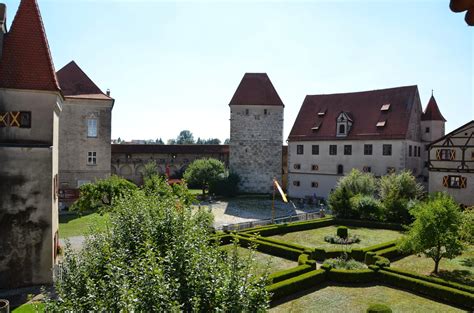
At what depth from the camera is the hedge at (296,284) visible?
48.9 ft

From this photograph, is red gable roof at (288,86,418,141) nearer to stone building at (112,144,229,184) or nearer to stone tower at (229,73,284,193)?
stone tower at (229,73,284,193)

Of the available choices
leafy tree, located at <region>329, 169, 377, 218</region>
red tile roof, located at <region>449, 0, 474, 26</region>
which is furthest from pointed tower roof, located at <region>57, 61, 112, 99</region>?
red tile roof, located at <region>449, 0, 474, 26</region>

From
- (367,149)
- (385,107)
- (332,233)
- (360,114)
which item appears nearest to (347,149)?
(367,149)

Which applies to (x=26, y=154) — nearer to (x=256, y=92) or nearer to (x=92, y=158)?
(x=92, y=158)

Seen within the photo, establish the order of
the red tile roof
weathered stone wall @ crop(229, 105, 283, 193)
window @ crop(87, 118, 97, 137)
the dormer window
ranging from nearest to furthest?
the red tile roof, window @ crop(87, 118, 97, 137), the dormer window, weathered stone wall @ crop(229, 105, 283, 193)

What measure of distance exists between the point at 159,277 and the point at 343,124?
36538 millimetres

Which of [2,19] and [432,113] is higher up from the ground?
[2,19]

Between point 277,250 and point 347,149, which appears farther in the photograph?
point 347,149

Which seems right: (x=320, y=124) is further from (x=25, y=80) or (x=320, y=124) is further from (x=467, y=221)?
Answer: (x=25, y=80)

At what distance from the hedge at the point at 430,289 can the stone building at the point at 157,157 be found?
110 ft

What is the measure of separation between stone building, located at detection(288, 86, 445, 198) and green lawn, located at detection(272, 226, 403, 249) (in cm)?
986

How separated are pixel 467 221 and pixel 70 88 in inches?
1267

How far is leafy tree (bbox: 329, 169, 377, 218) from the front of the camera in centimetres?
3075

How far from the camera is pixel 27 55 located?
17.1m
